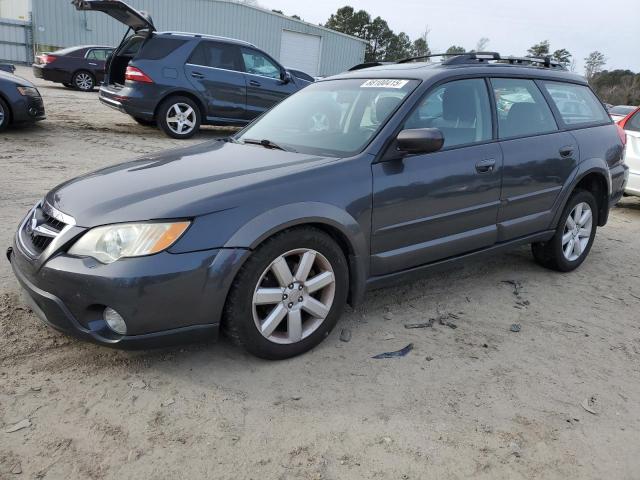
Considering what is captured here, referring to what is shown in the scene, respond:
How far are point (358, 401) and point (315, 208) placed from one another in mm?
985

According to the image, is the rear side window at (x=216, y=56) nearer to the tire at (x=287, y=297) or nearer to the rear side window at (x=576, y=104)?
the rear side window at (x=576, y=104)

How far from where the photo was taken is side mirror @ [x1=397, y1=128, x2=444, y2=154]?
3.07 meters

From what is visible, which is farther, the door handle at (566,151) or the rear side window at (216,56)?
the rear side window at (216,56)

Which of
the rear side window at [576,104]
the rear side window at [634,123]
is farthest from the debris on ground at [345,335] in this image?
the rear side window at [634,123]

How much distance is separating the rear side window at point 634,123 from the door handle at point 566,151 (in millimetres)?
3964

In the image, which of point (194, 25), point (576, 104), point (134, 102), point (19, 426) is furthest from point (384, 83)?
point (194, 25)

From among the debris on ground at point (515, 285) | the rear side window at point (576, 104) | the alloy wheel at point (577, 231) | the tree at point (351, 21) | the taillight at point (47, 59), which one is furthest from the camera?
the tree at point (351, 21)

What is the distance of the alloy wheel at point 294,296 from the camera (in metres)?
2.76

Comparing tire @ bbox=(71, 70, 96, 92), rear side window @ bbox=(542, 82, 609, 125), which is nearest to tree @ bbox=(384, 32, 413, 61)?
tire @ bbox=(71, 70, 96, 92)

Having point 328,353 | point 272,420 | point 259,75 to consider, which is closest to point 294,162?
point 328,353

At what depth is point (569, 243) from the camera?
15.0ft

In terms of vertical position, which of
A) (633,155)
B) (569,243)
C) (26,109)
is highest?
(633,155)

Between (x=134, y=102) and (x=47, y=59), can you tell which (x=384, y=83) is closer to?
(x=134, y=102)

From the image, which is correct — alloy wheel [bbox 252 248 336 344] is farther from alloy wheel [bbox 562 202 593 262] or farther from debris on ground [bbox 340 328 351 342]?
alloy wheel [bbox 562 202 593 262]
